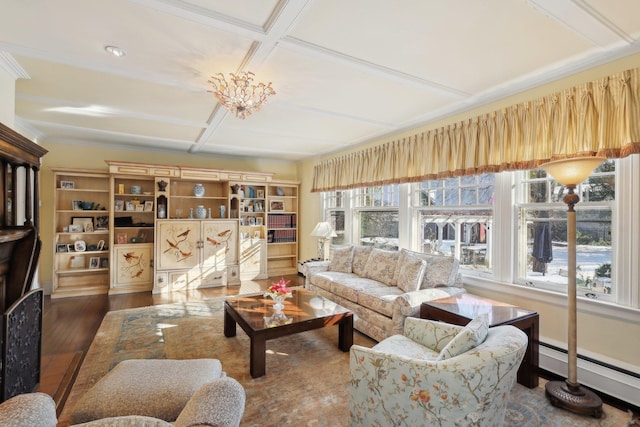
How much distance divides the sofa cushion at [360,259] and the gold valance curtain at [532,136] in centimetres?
106

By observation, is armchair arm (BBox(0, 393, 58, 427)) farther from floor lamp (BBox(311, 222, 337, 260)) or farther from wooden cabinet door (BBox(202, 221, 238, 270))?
wooden cabinet door (BBox(202, 221, 238, 270))

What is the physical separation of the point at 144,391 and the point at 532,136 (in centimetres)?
346

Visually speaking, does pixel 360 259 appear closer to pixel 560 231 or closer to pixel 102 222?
pixel 560 231

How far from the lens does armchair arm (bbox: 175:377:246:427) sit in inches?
34.9

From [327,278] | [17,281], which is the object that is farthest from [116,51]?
[327,278]

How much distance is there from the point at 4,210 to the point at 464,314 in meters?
3.60

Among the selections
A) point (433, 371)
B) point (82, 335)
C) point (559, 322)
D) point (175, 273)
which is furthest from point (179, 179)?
point (559, 322)

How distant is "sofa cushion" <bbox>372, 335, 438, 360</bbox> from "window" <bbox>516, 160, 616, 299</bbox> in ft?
5.13

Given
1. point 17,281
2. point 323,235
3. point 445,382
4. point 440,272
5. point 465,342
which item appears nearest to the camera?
point 445,382

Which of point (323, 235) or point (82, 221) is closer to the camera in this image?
point (82, 221)

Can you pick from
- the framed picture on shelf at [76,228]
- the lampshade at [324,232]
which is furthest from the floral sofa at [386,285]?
the framed picture on shelf at [76,228]

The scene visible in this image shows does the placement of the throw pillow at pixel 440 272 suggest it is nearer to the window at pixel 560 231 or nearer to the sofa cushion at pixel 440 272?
the sofa cushion at pixel 440 272

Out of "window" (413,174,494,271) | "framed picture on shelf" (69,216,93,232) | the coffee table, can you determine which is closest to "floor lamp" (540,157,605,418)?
"window" (413,174,494,271)

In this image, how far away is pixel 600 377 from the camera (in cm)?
233
